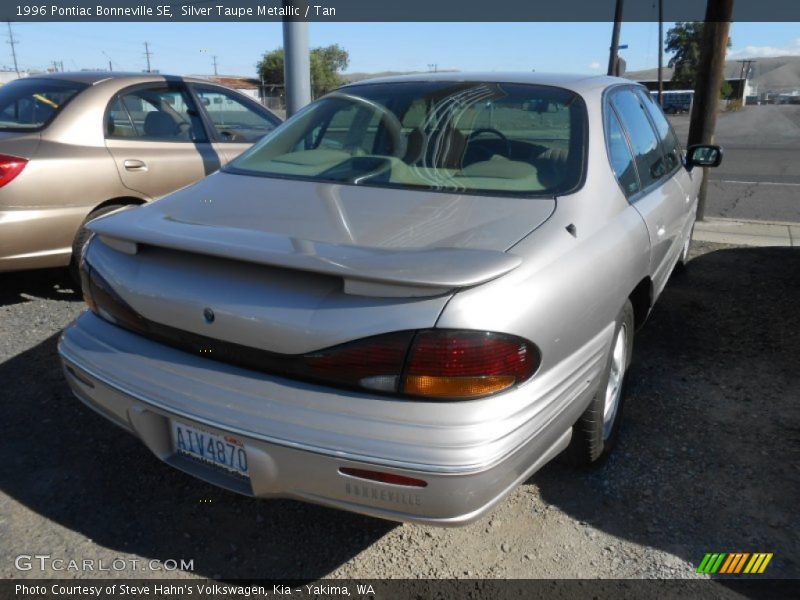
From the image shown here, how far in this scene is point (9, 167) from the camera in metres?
4.05

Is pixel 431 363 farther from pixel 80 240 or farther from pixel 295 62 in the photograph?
pixel 295 62

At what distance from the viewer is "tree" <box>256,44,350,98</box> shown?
66625 millimetres

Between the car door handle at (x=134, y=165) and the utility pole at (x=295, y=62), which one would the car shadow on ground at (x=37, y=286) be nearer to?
the car door handle at (x=134, y=165)

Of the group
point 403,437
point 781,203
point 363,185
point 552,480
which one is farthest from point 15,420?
point 781,203

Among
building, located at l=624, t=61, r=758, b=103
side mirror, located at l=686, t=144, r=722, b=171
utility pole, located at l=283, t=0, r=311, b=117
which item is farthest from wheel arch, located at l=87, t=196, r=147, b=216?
building, located at l=624, t=61, r=758, b=103

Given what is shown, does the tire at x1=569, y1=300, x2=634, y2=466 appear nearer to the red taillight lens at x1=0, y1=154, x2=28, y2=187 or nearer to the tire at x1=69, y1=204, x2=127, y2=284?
the tire at x1=69, y1=204, x2=127, y2=284

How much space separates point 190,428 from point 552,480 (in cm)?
151

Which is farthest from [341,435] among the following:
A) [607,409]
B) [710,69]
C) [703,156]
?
[710,69]

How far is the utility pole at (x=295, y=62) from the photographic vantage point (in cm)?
591

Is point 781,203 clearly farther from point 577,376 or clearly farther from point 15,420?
point 15,420

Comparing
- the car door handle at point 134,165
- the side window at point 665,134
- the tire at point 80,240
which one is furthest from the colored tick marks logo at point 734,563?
the car door handle at point 134,165

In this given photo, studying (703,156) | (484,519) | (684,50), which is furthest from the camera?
(684,50)

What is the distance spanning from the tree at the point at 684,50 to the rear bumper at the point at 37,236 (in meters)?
76.1

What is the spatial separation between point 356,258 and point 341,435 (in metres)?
0.50
